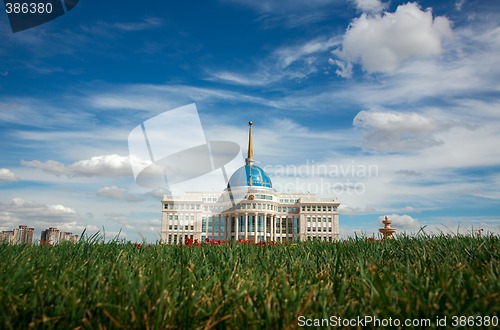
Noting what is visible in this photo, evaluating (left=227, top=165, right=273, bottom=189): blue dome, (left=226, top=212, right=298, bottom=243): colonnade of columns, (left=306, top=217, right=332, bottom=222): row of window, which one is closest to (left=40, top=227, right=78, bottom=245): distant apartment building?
(left=226, top=212, right=298, bottom=243): colonnade of columns

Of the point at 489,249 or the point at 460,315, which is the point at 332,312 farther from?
the point at 489,249

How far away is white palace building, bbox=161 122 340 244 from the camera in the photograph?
242 feet

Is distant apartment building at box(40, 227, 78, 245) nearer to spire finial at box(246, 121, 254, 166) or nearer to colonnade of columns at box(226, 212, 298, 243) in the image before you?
colonnade of columns at box(226, 212, 298, 243)

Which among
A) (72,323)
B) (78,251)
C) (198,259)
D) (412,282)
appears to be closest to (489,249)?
(412,282)

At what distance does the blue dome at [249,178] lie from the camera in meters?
77.5

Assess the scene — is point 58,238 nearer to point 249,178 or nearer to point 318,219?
point 249,178

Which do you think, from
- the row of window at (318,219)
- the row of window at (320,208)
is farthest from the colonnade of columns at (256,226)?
the row of window at (320,208)

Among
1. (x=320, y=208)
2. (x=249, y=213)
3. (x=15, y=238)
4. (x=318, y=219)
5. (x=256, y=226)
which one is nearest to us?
(x=15, y=238)

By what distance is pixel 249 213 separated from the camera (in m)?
73.0

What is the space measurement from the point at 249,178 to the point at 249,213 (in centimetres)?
819

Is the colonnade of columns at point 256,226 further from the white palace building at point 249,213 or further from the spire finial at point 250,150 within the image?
the spire finial at point 250,150

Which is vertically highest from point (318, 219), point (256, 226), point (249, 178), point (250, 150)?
point (250, 150)

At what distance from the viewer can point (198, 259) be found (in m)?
5.32

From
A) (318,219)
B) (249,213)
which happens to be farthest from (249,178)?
(318,219)
